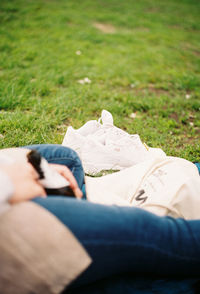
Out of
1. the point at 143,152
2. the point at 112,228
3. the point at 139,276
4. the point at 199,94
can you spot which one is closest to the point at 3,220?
the point at 112,228

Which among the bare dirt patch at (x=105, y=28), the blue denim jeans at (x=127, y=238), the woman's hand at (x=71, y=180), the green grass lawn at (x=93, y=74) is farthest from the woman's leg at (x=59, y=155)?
the bare dirt patch at (x=105, y=28)

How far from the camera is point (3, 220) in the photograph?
2.87 feet

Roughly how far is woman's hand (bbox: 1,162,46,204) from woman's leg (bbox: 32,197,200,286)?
0.19 ft

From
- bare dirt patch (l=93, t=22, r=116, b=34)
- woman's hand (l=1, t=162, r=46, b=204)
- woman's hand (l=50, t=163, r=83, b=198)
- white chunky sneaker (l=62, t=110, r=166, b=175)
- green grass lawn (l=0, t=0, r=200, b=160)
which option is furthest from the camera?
bare dirt patch (l=93, t=22, r=116, b=34)

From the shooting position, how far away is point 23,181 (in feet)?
3.36

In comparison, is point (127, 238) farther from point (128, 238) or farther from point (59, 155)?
point (59, 155)

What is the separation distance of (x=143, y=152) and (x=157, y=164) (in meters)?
0.35

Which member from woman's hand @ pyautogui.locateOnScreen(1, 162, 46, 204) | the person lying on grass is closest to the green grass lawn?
woman's hand @ pyautogui.locateOnScreen(1, 162, 46, 204)

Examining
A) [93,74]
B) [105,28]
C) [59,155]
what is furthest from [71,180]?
[105,28]

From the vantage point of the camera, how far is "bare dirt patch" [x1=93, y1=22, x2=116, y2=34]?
4.98 meters

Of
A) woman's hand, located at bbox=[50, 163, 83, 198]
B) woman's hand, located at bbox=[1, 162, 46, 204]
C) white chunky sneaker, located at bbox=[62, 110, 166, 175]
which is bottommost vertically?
white chunky sneaker, located at bbox=[62, 110, 166, 175]

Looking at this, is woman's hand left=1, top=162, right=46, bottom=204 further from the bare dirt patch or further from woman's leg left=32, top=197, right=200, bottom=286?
the bare dirt patch

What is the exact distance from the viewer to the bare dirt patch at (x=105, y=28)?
4.98 m

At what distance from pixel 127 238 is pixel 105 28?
534 cm
